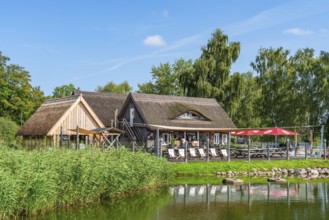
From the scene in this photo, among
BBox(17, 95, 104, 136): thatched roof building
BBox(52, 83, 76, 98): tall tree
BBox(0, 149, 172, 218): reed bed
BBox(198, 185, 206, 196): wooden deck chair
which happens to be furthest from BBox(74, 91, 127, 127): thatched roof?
BBox(52, 83, 76, 98): tall tree

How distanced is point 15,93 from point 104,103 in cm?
1082

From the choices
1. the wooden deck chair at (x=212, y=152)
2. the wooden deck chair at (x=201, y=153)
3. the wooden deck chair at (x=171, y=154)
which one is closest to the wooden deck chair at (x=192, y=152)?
the wooden deck chair at (x=201, y=153)

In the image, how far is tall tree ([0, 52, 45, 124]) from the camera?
4184 cm

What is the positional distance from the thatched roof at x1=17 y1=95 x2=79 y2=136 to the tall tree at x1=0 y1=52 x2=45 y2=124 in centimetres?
986

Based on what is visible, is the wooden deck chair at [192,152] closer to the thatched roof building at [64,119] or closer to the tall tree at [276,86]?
the thatched roof building at [64,119]

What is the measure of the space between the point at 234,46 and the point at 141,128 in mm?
17309

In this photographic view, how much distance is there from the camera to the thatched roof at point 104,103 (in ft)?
119

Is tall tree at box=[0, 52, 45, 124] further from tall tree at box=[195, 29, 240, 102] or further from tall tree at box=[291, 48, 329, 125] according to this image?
tall tree at box=[291, 48, 329, 125]

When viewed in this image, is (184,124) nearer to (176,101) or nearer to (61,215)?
(176,101)

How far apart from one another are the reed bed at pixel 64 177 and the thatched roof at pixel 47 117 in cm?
1160

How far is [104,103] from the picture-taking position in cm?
3797

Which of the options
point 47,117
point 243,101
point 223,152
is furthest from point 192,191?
point 243,101

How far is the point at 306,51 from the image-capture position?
144 ft

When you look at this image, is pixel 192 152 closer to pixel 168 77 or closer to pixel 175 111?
pixel 175 111
